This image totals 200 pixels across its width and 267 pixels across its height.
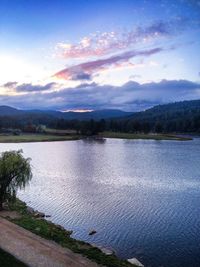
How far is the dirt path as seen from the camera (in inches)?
924

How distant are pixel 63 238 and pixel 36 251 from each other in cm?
523

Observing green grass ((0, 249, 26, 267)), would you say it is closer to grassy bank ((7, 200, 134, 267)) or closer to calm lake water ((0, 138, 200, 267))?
grassy bank ((7, 200, 134, 267))

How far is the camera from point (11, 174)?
38.6 meters

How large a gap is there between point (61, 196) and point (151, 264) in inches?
985

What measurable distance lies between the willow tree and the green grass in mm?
15457

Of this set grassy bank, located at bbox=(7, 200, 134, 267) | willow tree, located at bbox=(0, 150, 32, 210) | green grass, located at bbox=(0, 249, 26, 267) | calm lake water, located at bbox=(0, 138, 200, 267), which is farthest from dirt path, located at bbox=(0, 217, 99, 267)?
willow tree, located at bbox=(0, 150, 32, 210)

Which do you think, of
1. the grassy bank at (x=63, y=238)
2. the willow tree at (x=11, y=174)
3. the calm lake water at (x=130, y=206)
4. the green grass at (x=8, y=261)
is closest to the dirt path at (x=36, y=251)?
the green grass at (x=8, y=261)

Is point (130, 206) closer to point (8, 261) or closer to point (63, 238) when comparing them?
point (63, 238)

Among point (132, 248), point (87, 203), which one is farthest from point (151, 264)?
point (87, 203)

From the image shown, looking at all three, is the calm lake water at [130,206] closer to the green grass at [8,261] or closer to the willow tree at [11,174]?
the willow tree at [11,174]

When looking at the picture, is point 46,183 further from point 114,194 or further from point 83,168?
point 83,168

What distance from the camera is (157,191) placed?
54.6m

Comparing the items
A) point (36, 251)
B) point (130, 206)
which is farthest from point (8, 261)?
point (130, 206)

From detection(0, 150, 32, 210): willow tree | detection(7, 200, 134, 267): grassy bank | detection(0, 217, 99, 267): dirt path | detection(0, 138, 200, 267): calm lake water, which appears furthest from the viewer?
detection(0, 150, 32, 210): willow tree
